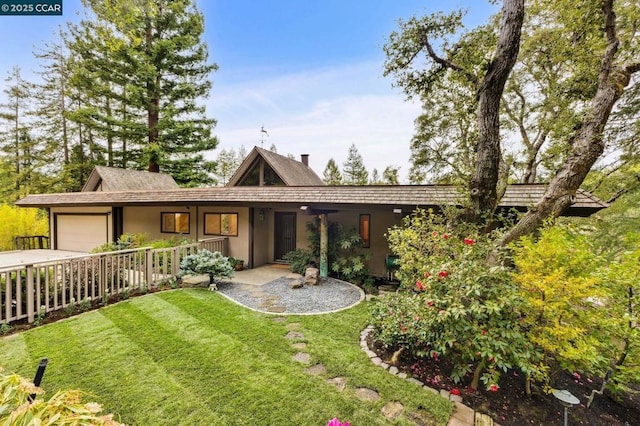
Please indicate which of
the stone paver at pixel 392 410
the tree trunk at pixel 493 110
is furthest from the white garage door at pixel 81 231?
the tree trunk at pixel 493 110

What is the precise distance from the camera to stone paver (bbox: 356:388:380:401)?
10.1 feet

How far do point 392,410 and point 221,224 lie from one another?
352 inches

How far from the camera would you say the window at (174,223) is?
11.2 meters

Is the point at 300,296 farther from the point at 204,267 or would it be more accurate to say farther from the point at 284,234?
the point at 284,234

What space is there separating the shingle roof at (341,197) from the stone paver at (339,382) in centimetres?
377

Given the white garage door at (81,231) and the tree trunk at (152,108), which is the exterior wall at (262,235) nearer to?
the white garage door at (81,231)

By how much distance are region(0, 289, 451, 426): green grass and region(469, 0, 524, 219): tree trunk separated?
3.38 meters

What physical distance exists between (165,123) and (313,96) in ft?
32.5

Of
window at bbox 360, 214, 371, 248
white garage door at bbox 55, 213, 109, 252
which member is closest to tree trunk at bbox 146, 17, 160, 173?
white garage door at bbox 55, 213, 109, 252

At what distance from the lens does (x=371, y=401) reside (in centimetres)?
303

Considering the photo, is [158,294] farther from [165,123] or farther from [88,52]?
[88,52]

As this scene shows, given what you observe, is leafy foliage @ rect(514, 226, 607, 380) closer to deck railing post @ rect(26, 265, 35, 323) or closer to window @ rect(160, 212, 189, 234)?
deck railing post @ rect(26, 265, 35, 323)

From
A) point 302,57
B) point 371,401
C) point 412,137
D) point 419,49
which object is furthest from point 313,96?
point 371,401

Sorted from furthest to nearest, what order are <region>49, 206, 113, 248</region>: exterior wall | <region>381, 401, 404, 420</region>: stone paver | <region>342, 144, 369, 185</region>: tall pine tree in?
<region>342, 144, 369, 185</region>: tall pine tree < <region>49, 206, 113, 248</region>: exterior wall < <region>381, 401, 404, 420</region>: stone paver
